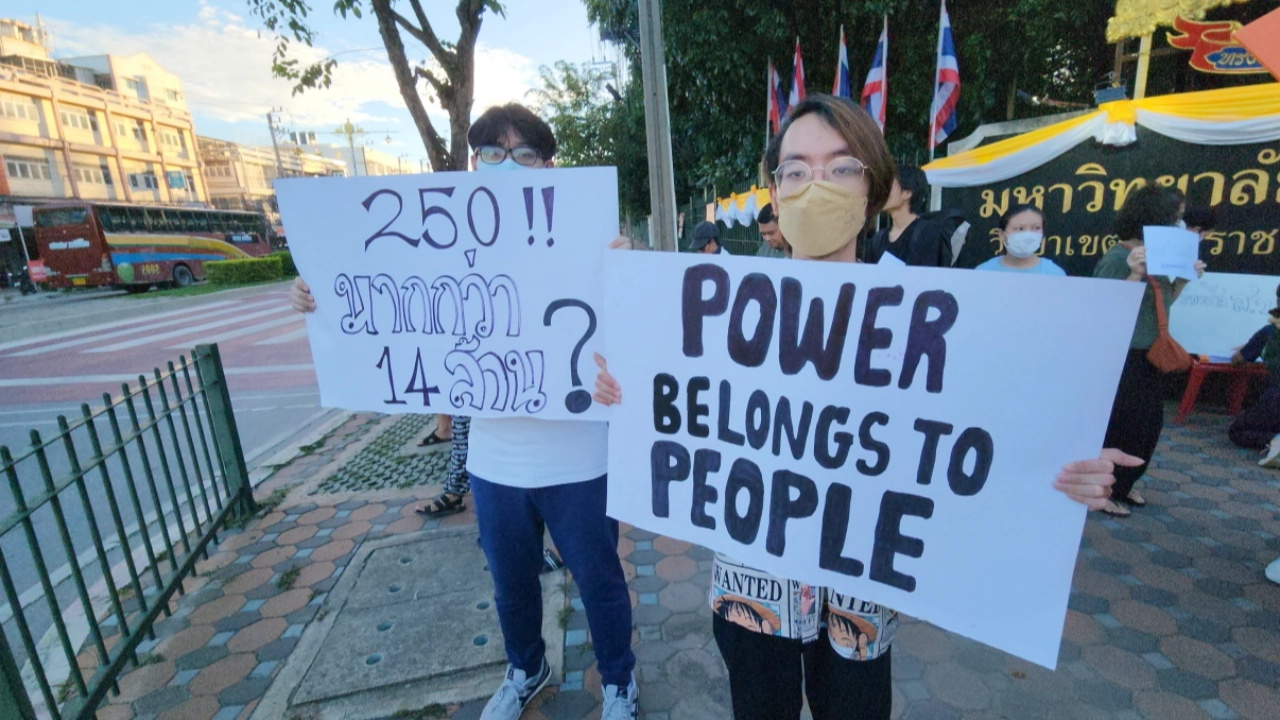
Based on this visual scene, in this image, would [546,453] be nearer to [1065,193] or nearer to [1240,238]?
[1065,193]

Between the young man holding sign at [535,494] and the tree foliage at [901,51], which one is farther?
the tree foliage at [901,51]

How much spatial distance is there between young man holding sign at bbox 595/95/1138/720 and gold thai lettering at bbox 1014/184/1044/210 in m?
5.15

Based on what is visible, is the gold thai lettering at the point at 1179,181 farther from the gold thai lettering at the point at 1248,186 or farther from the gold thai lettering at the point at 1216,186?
the gold thai lettering at the point at 1248,186

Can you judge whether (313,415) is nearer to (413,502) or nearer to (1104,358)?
(413,502)

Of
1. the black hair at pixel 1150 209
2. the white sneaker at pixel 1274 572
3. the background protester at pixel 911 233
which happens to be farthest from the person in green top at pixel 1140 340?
the background protester at pixel 911 233

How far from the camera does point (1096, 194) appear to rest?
502cm

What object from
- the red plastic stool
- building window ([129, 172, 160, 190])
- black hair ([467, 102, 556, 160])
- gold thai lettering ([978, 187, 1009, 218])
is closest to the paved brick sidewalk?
the red plastic stool

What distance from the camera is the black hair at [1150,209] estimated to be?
299 cm

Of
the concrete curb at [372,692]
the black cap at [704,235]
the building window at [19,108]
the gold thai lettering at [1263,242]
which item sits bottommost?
the concrete curb at [372,692]

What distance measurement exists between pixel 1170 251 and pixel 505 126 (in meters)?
3.06

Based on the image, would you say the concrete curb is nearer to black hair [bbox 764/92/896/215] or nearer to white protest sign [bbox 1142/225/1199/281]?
black hair [bbox 764/92/896/215]

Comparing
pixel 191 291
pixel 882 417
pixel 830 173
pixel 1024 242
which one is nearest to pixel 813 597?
pixel 882 417

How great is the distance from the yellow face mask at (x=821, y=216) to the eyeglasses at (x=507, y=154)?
880 mm

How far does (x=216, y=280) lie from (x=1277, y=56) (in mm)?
28655
